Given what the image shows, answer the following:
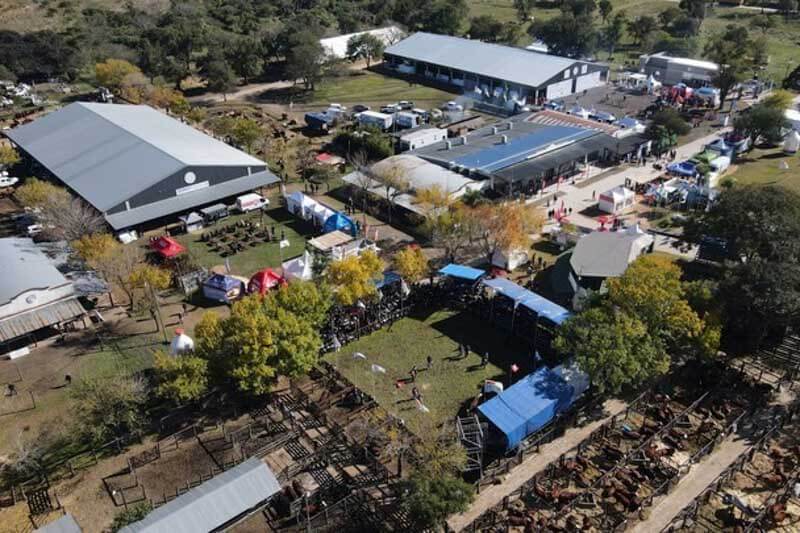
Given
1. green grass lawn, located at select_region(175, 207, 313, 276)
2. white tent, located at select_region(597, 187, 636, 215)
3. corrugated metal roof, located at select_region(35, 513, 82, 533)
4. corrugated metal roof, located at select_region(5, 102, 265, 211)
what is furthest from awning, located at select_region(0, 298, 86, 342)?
white tent, located at select_region(597, 187, 636, 215)

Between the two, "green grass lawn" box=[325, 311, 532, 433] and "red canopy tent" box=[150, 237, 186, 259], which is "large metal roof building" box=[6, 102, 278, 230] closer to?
"red canopy tent" box=[150, 237, 186, 259]

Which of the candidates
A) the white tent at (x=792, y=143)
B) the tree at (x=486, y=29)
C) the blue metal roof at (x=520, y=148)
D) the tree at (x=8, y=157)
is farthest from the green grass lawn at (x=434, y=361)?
the tree at (x=486, y=29)

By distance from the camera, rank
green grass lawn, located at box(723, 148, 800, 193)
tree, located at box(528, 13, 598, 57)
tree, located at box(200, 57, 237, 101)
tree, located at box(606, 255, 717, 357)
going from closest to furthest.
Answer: tree, located at box(606, 255, 717, 357)
green grass lawn, located at box(723, 148, 800, 193)
tree, located at box(200, 57, 237, 101)
tree, located at box(528, 13, 598, 57)

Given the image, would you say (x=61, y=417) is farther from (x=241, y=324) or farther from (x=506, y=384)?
(x=506, y=384)

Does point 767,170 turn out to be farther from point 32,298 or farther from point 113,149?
point 32,298

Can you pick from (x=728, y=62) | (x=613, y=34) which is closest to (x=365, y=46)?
(x=613, y=34)

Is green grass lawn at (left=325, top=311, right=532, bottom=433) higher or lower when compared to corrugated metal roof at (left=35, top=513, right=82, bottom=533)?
lower
